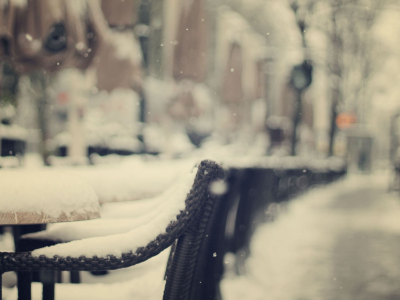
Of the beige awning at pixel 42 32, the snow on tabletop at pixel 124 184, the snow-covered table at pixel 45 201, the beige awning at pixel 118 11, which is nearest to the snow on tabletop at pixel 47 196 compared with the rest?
the snow-covered table at pixel 45 201

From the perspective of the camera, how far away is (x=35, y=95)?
47.5ft

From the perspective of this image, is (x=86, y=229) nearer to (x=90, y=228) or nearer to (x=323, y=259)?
(x=90, y=228)

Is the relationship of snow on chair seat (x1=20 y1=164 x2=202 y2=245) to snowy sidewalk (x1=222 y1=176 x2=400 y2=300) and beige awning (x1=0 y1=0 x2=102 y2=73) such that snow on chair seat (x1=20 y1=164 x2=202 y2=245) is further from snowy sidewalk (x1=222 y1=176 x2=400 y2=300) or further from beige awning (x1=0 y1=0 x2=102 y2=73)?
beige awning (x1=0 y1=0 x2=102 y2=73)

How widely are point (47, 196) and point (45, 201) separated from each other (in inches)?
0.7

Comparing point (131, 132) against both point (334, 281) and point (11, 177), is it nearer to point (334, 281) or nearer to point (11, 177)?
point (334, 281)

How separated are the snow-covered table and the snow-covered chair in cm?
11

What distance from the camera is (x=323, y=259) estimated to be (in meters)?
4.34

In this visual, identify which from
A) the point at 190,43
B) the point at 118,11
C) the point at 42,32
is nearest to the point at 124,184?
the point at 42,32

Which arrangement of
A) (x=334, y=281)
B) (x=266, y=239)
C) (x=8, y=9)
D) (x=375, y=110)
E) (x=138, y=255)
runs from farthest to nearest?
1. (x=375, y=110)
2. (x=266, y=239)
3. (x=8, y=9)
4. (x=334, y=281)
5. (x=138, y=255)

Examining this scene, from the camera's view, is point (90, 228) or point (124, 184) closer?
point (90, 228)

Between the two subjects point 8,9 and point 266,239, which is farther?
point 266,239

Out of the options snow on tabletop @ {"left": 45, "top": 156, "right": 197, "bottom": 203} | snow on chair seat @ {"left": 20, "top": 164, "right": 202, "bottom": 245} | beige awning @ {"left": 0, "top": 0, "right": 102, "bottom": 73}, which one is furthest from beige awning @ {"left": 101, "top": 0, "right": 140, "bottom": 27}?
snow on chair seat @ {"left": 20, "top": 164, "right": 202, "bottom": 245}

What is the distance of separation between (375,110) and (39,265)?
1484 inches

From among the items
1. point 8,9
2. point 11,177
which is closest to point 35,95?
point 8,9
